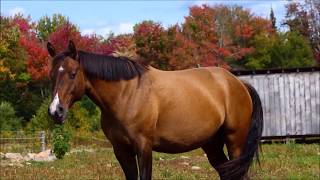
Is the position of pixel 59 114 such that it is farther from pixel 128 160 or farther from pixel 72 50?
pixel 128 160

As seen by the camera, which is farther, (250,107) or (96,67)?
(250,107)

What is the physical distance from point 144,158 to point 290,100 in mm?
13433

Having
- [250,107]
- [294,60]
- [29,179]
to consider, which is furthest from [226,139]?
[294,60]

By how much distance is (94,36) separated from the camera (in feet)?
112

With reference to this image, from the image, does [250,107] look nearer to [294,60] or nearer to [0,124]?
[0,124]

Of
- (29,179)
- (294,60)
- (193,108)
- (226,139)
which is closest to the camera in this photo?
(193,108)

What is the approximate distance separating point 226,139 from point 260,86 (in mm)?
12223

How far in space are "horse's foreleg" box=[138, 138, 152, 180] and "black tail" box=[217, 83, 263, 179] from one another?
1.12 meters

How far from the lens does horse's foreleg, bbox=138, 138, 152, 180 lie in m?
5.46

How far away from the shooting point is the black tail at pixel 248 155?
6266mm

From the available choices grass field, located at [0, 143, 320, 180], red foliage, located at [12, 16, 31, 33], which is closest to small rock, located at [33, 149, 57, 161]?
grass field, located at [0, 143, 320, 180]

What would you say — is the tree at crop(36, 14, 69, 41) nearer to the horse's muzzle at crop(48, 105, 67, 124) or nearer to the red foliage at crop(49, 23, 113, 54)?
the red foliage at crop(49, 23, 113, 54)

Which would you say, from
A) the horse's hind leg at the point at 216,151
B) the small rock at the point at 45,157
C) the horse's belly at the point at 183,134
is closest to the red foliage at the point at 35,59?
the small rock at the point at 45,157

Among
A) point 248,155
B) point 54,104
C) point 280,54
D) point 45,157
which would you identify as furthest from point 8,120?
point 280,54
